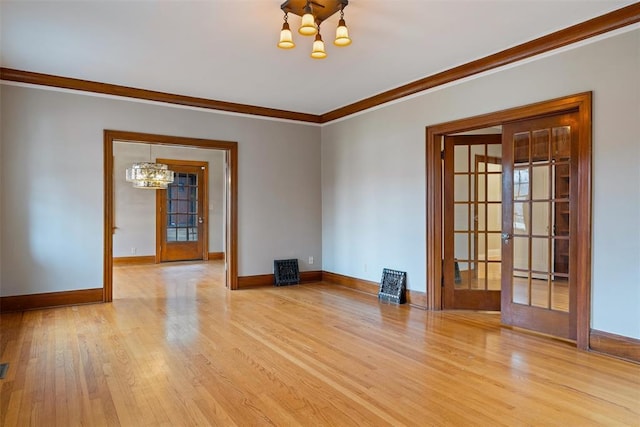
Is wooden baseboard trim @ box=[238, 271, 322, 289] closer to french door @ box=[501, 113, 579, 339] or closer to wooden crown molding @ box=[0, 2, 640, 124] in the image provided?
wooden crown molding @ box=[0, 2, 640, 124]

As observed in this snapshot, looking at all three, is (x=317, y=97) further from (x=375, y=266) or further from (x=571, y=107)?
(x=571, y=107)

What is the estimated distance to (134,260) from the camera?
29.8ft

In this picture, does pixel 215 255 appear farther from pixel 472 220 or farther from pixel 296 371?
pixel 296 371

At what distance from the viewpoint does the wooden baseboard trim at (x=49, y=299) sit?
14.9 ft

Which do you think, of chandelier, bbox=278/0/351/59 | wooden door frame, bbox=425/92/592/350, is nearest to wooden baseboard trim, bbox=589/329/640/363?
wooden door frame, bbox=425/92/592/350

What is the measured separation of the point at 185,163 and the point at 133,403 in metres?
7.81

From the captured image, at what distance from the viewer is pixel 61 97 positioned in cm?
480

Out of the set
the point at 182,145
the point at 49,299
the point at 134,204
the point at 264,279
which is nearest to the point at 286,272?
the point at 264,279

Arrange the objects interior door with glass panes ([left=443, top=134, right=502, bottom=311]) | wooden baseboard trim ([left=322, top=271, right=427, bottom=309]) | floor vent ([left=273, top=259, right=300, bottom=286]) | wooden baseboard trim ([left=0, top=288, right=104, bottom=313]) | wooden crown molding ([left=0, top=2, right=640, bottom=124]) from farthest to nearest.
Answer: floor vent ([left=273, top=259, right=300, bottom=286]) → wooden baseboard trim ([left=322, top=271, right=427, bottom=309]) → interior door with glass panes ([left=443, top=134, right=502, bottom=311]) → wooden baseboard trim ([left=0, top=288, right=104, bottom=313]) → wooden crown molding ([left=0, top=2, right=640, bottom=124])

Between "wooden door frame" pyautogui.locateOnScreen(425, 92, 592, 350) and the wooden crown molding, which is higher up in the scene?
the wooden crown molding

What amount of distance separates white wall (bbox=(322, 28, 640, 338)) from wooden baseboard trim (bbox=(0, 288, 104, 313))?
3.37 m

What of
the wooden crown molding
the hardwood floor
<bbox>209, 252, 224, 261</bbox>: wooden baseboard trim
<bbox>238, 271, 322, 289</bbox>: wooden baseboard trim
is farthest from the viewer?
<bbox>209, 252, 224, 261</bbox>: wooden baseboard trim

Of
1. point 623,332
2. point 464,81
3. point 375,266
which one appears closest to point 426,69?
point 464,81

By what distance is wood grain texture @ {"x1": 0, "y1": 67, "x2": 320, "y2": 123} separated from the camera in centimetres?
453
